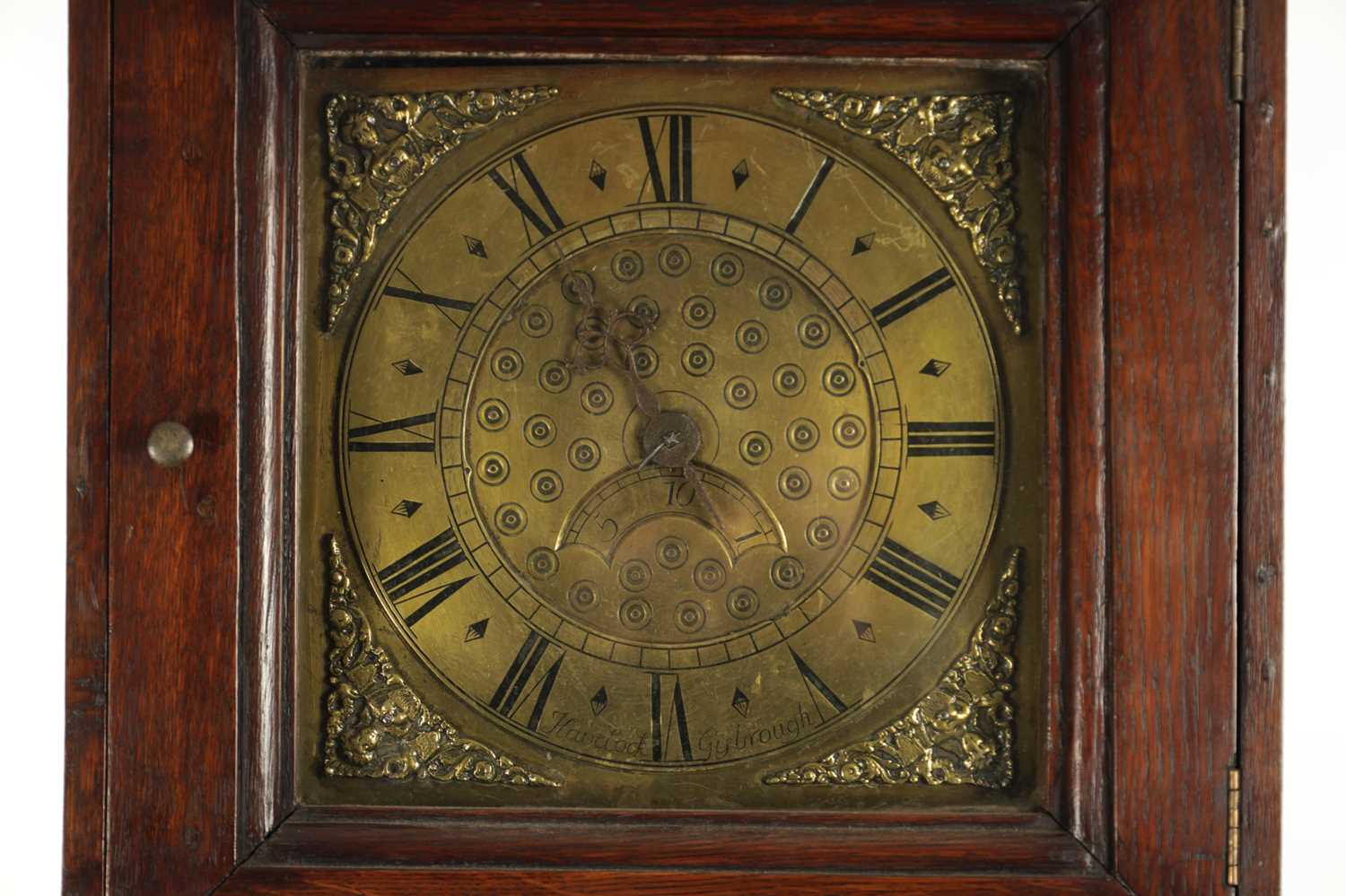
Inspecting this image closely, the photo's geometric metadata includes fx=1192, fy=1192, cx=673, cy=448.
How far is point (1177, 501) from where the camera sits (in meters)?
0.98

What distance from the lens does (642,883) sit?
3.23ft

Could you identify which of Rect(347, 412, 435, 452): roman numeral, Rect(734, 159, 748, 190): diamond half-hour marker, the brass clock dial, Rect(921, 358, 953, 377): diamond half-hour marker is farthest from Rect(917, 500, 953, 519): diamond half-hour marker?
Rect(347, 412, 435, 452): roman numeral

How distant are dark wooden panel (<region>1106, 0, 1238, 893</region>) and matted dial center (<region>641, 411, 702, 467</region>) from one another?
0.35 metres

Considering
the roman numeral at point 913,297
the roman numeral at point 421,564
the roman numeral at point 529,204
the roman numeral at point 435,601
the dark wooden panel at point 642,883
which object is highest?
the roman numeral at point 529,204

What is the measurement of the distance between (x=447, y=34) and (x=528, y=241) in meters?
0.19

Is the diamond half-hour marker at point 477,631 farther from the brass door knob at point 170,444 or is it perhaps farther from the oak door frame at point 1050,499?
the brass door knob at point 170,444

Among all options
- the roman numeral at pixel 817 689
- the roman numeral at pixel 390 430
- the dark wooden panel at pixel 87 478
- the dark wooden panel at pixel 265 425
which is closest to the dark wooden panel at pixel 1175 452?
the roman numeral at pixel 817 689

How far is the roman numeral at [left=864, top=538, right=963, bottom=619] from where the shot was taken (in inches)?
40.3

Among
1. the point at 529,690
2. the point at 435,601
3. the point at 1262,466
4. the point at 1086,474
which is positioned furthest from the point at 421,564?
the point at 1262,466

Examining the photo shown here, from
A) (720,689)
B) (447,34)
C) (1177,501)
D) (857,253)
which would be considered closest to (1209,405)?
(1177,501)

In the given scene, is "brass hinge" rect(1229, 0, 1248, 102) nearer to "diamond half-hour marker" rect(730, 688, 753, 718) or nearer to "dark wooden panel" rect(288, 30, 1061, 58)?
"dark wooden panel" rect(288, 30, 1061, 58)

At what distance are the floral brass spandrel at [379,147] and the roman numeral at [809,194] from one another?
236 millimetres

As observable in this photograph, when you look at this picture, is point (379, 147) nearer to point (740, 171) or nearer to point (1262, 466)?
point (740, 171)

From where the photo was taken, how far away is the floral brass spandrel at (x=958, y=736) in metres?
1.02
